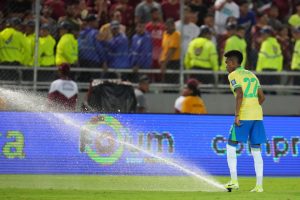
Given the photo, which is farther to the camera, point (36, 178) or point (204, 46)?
point (204, 46)

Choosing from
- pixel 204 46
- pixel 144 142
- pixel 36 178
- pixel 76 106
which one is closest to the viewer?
pixel 36 178

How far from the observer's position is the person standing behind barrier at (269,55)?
22047 mm

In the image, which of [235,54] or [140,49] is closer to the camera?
[235,54]

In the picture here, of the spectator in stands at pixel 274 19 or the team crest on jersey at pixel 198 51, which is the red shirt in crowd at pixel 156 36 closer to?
the team crest on jersey at pixel 198 51

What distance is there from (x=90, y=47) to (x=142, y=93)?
5.36ft

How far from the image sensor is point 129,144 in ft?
55.7

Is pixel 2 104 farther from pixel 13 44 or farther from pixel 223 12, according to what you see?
pixel 223 12

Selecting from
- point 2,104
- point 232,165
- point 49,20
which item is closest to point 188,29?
point 49,20

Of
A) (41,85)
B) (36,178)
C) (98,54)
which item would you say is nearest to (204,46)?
(98,54)

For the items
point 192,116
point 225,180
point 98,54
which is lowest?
point 225,180

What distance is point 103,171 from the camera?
16.8 m

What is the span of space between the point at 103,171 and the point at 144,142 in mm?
982

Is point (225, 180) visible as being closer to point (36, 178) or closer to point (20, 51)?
point (36, 178)

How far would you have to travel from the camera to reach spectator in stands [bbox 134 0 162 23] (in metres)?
22.1
